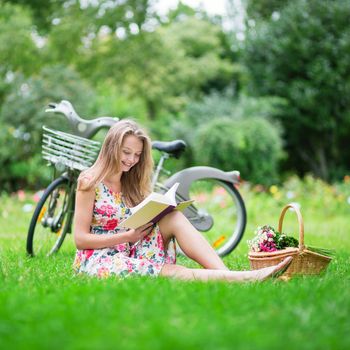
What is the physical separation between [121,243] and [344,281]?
1.31 m

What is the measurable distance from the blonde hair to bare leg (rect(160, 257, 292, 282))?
598 mm

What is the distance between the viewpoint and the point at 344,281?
140 inches


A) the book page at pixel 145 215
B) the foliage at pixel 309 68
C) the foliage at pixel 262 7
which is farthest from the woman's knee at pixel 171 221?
the foliage at pixel 262 7

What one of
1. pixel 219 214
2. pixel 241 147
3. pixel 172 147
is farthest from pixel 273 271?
pixel 241 147

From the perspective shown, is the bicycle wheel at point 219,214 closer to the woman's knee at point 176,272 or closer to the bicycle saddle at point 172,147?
the bicycle saddle at point 172,147

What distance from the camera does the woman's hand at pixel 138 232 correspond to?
3580mm

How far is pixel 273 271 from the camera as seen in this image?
3.46 m

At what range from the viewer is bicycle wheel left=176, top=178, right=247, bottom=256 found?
523cm

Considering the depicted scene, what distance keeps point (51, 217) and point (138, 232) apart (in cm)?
153

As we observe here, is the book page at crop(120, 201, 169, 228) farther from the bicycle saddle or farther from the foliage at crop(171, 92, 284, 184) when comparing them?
the foliage at crop(171, 92, 284, 184)

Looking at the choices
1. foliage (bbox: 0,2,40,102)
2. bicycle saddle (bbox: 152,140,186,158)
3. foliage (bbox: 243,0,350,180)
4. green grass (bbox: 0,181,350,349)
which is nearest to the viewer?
green grass (bbox: 0,181,350,349)

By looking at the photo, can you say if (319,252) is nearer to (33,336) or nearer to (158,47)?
(33,336)

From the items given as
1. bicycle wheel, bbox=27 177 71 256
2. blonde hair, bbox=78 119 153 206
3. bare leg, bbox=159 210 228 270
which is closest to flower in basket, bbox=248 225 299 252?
bare leg, bbox=159 210 228 270

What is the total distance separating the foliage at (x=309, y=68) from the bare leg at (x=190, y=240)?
11310mm
